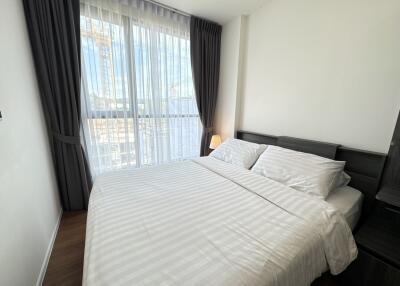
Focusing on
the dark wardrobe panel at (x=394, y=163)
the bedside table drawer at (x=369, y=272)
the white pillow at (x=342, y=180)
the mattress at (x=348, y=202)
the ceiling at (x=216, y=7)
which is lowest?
the bedside table drawer at (x=369, y=272)

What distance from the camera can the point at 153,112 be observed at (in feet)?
8.30

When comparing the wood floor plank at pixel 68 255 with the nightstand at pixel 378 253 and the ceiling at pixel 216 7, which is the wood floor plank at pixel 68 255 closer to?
the nightstand at pixel 378 253

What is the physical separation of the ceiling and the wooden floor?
2880 millimetres

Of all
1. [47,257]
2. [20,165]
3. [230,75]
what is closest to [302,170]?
[230,75]

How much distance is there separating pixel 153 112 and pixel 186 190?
1.47m

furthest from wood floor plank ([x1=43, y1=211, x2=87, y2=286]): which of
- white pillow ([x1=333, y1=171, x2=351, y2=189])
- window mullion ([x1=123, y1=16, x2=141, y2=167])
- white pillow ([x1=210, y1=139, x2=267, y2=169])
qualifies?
white pillow ([x1=333, y1=171, x2=351, y2=189])

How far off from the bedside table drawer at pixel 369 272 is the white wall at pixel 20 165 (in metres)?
2.07

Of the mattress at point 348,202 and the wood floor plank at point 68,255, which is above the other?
the mattress at point 348,202

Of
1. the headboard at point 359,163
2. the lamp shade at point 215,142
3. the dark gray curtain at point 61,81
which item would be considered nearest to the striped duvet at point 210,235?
the headboard at point 359,163

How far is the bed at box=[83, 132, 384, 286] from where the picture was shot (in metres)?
0.76

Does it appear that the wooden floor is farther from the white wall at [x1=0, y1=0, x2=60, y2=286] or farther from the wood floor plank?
the white wall at [x1=0, y1=0, x2=60, y2=286]

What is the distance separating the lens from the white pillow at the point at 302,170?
142cm

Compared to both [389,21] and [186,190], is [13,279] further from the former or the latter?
[389,21]

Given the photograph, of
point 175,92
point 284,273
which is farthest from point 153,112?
point 284,273
